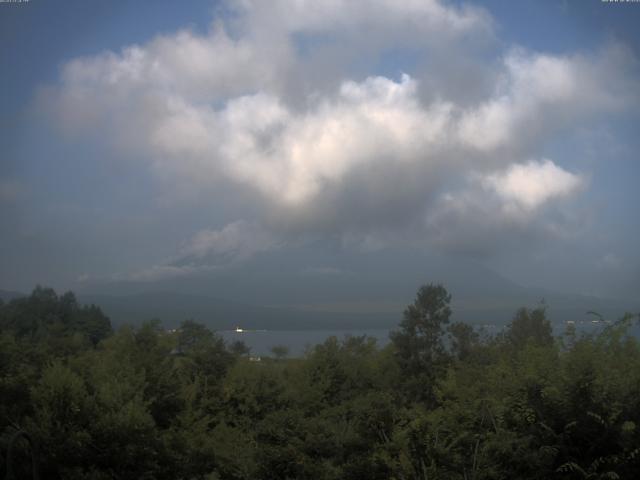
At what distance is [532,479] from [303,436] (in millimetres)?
4234

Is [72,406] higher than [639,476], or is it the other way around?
[72,406]

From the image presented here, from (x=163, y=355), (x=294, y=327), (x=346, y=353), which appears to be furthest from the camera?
(x=294, y=327)

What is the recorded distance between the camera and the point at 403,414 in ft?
29.8

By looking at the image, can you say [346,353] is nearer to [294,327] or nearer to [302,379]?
[302,379]

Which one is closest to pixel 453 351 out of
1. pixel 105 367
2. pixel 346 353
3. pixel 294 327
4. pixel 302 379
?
pixel 346 353

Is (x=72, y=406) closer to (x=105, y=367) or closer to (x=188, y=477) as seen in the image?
(x=188, y=477)

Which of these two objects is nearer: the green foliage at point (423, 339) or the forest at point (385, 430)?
the forest at point (385, 430)

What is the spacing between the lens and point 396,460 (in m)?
8.11

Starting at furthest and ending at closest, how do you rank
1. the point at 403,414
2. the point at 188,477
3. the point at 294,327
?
the point at 294,327
the point at 188,477
the point at 403,414

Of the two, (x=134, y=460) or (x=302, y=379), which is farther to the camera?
(x=302, y=379)

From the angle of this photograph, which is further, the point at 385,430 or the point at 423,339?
the point at 423,339

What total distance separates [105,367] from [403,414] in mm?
8577

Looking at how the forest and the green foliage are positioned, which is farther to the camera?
the green foliage

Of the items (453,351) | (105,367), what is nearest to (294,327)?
(453,351)
